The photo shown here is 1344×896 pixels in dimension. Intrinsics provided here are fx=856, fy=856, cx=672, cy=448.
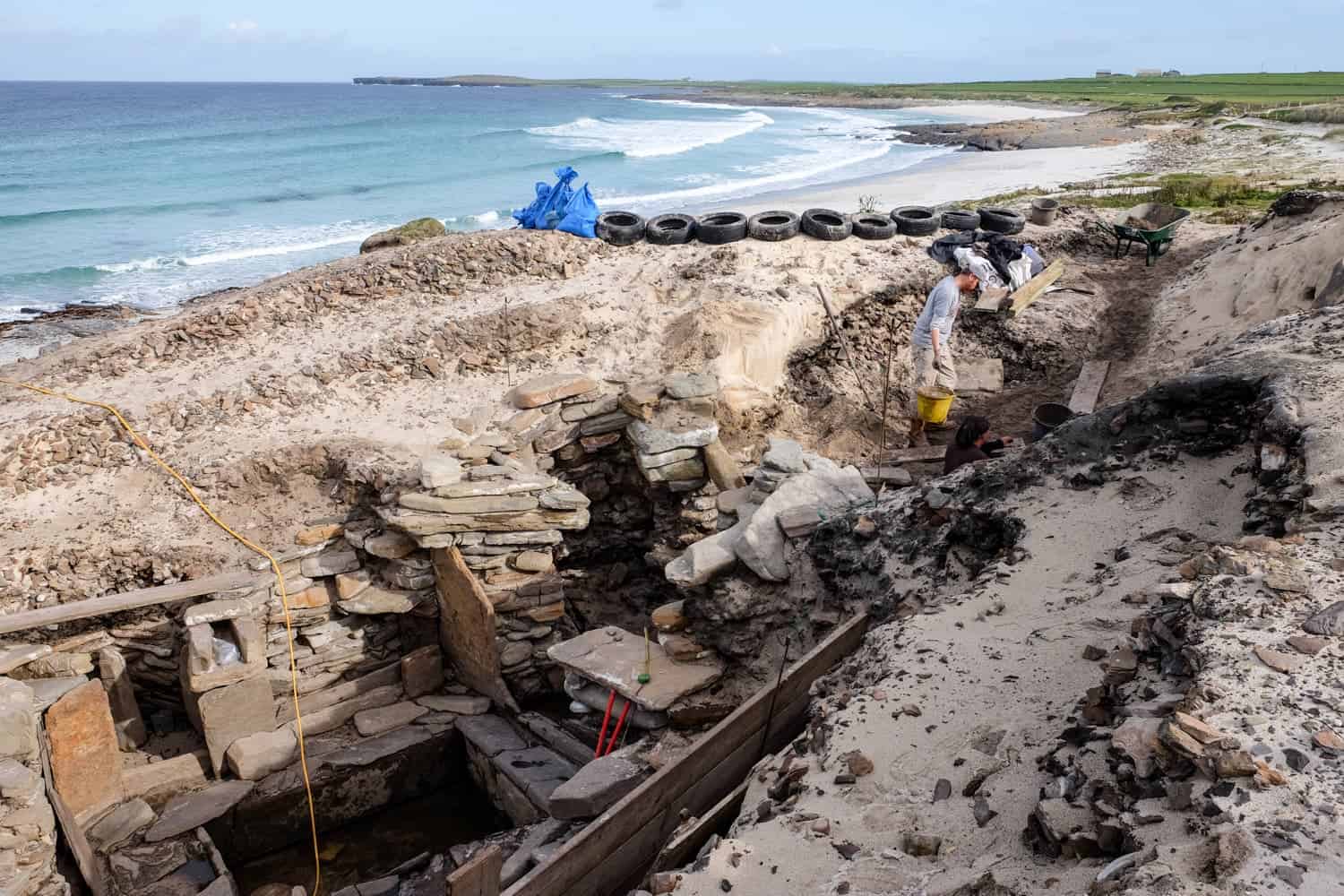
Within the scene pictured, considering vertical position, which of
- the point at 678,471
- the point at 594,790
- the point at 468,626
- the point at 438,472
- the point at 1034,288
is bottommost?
the point at 468,626

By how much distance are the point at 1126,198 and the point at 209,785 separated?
17857 millimetres

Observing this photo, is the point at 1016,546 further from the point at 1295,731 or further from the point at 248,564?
the point at 248,564

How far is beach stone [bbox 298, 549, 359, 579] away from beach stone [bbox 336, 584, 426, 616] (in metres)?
0.27

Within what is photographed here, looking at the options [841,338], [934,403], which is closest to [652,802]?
[934,403]

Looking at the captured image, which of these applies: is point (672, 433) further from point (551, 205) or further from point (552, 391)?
point (551, 205)

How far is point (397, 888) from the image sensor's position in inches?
251

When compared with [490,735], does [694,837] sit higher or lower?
higher

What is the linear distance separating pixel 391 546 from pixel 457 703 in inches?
61.6

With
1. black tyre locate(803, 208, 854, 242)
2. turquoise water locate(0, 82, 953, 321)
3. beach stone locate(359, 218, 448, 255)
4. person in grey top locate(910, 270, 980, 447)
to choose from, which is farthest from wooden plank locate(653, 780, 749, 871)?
turquoise water locate(0, 82, 953, 321)

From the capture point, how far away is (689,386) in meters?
8.78

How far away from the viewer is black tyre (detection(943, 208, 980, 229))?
13.3 meters

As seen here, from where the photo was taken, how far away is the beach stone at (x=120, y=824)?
625 centimetres

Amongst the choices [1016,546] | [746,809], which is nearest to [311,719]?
[746,809]

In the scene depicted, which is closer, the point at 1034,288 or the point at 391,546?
the point at 391,546
